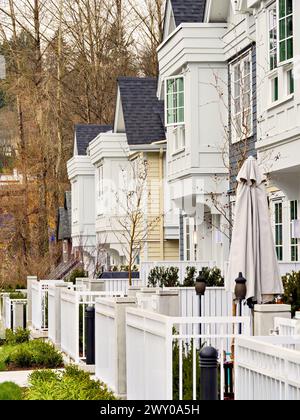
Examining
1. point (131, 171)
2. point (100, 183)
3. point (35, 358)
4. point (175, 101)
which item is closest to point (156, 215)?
point (131, 171)

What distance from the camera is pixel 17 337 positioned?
24125mm

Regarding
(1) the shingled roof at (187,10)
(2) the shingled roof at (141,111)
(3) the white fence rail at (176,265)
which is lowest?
(3) the white fence rail at (176,265)

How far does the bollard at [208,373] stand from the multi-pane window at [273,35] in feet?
44.3

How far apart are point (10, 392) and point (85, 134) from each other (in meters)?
39.2

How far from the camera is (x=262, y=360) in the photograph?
8.57m

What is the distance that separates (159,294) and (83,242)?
3614 centimetres

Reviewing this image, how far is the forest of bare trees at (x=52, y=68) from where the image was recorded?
5878cm

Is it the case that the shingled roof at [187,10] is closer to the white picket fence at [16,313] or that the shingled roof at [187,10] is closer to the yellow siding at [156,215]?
the yellow siding at [156,215]

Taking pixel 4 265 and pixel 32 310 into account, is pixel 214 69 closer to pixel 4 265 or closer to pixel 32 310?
pixel 32 310

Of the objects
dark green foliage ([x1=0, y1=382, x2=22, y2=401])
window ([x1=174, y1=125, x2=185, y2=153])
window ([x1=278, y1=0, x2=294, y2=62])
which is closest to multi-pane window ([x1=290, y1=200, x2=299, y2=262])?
window ([x1=278, y1=0, x2=294, y2=62])

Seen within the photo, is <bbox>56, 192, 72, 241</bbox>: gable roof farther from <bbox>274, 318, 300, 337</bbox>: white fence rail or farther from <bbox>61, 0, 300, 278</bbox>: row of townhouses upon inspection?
<bbox>274, 318, 300, 337</bbox>: white fence rail

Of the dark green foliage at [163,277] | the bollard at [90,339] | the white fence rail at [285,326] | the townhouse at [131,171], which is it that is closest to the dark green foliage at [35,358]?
the bollard at [90,339]

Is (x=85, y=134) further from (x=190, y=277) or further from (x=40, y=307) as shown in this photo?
(x=40, y=307)
